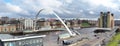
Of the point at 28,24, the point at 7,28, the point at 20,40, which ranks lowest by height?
the point at 7,28

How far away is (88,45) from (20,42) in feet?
85.7

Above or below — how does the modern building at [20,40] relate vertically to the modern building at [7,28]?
above

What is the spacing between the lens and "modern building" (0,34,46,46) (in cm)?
4275

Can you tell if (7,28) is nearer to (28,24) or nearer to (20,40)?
Answer: (28,24)

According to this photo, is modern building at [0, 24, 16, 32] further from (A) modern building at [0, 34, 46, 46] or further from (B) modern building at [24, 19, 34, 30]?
(A) modern building at [0, 34, 46, 46]

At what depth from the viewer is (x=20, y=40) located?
4566 cm

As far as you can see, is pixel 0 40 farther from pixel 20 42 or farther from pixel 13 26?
pixel 13 26

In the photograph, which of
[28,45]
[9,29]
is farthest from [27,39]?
[9,29]

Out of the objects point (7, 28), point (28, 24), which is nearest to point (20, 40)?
point (7, 28)

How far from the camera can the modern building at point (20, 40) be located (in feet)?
140

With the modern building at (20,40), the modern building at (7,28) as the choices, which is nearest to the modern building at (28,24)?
the modern building at (7,28)

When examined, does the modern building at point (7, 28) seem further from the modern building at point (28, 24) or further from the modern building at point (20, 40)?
the modern building at point (20, 40)

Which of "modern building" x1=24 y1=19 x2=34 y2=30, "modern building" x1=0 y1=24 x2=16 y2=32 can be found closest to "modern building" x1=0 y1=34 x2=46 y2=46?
"modern building" x1=0 y1=24 x2=16 y2=32

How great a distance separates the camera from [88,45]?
6894cm
